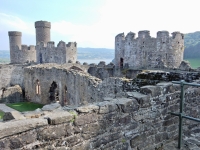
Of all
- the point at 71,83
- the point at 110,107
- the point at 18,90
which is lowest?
the point at 18,90

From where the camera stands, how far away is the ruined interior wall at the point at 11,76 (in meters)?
29.8

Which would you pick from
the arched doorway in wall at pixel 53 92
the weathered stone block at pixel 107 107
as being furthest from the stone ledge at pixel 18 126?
the arched doorway in wall at pixel 53 92

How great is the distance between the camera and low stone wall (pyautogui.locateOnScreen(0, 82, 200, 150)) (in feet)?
9.64

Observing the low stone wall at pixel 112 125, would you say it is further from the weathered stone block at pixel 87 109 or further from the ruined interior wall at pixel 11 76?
the ruined interior wall at pixel 11 76

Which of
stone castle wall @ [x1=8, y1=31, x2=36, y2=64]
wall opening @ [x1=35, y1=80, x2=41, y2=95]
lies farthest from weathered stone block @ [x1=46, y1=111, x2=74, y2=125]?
stone castle wall @ [x1=8, y1=31, x2=36, y2=64]

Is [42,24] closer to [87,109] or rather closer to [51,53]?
[51,53]

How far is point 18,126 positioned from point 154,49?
25.4 m

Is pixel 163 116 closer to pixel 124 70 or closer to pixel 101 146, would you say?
pixel 101 146

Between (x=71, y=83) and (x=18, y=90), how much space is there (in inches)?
465

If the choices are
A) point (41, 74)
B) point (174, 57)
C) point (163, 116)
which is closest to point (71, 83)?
point (41, 74)

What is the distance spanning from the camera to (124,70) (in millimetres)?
25000

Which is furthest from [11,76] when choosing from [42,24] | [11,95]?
[42,24]

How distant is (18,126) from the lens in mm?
2785

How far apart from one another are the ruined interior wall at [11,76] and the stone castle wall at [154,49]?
1584cm
